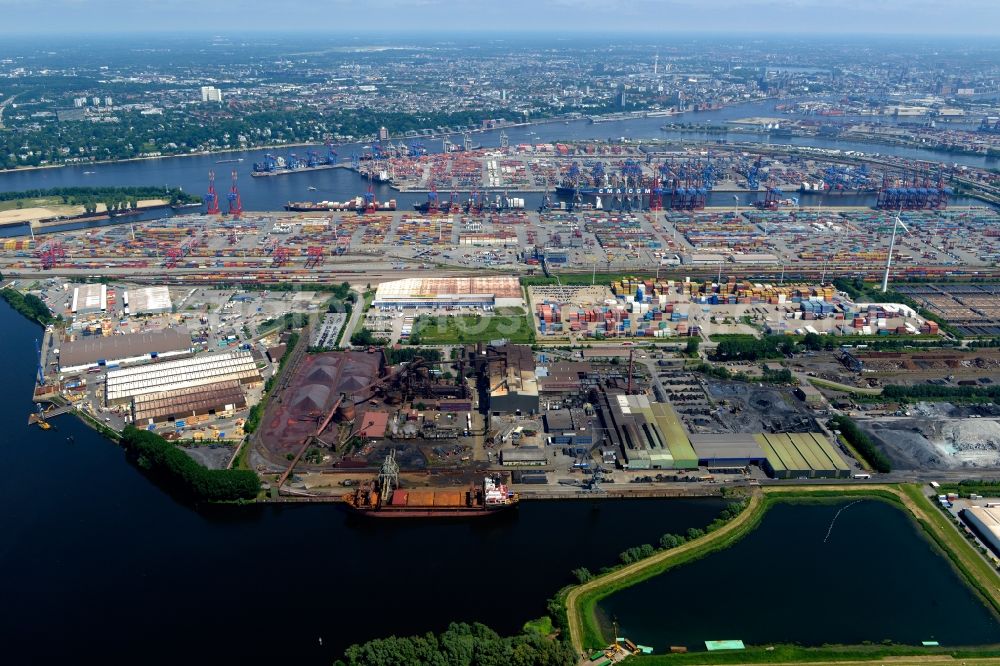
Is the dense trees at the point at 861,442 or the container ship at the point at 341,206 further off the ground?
the container ship at the point at 341,206

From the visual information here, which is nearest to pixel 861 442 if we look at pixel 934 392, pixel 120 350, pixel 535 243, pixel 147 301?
pixel 934 392

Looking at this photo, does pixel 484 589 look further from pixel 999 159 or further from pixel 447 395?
pixel 999 159

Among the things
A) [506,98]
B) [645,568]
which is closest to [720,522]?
[645,568]

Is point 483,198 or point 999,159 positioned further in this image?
point 999,159

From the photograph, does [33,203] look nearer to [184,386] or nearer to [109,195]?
[109,195]

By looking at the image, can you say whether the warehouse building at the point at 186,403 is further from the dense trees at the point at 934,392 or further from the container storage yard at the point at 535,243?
the dense trees at the point at 934,392

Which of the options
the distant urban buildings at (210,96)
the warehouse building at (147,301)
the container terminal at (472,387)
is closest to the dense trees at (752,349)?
the container terminal at (472,387)
